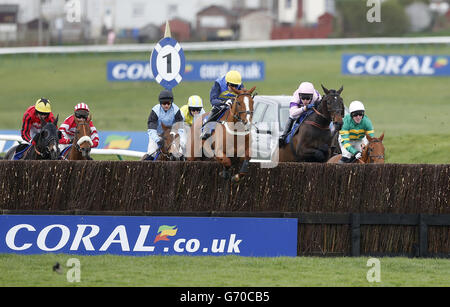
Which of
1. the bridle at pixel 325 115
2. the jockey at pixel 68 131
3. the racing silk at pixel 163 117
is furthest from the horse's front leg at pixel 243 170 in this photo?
the jockey at pixel 68 131

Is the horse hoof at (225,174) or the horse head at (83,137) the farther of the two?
the horse head at (83,137)

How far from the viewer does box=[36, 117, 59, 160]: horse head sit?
496 inches

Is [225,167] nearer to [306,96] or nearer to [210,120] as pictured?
[210,120]

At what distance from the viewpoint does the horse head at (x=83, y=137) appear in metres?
12.6

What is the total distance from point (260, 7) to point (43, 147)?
47549mm

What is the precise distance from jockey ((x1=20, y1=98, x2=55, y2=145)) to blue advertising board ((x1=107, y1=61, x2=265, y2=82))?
17.7m

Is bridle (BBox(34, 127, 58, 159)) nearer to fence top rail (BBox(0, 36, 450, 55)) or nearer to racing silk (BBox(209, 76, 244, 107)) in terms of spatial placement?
racing silk (BBox(209, 76, 244, 107))

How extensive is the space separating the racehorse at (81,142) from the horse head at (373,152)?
3912 mm

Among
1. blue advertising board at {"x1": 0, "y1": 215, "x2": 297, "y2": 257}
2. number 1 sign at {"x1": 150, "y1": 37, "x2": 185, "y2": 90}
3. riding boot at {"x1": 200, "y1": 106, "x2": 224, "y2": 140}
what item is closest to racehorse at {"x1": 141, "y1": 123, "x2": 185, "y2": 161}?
riding boot at {"x1": 200, "y1": 106, "x2": 224, "y2": 140}

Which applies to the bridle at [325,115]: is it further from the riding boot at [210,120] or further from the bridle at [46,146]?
the bridle at [46,146]

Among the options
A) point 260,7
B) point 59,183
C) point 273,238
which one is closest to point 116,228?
point 59,183

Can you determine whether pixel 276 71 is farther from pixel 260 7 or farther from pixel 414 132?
pixel 260 7

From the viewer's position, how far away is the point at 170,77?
12.8 metres

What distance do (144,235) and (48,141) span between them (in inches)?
102
